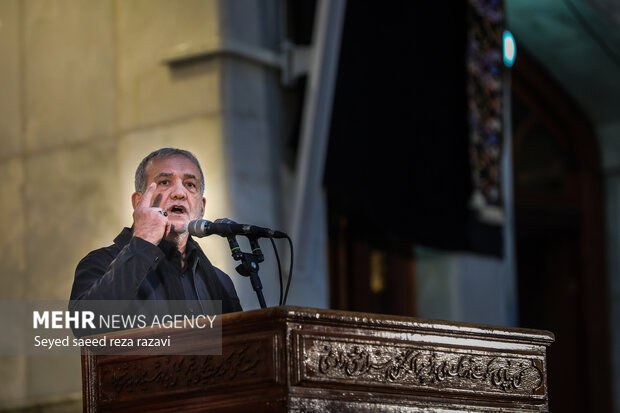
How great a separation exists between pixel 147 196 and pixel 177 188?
82 mm

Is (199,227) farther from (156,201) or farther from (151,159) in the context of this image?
(151,159)

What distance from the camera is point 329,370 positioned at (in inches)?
101

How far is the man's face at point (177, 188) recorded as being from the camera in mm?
2982

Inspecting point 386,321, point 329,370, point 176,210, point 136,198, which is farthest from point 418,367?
point 136,198

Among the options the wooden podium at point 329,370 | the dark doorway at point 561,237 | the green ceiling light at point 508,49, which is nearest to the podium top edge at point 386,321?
the wooden podium at point 329,370

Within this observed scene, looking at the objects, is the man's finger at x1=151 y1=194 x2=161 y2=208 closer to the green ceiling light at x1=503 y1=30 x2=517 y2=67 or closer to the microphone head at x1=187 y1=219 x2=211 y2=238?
the microphone head at x1=187 y1=219 x2=211 y2=238

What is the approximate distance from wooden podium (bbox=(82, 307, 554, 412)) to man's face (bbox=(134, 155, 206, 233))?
0.36 meters

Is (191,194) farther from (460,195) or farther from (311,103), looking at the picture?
(460,195)

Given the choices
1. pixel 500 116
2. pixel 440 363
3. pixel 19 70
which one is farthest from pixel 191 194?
pixel 500 116

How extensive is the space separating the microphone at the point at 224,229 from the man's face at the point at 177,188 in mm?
74

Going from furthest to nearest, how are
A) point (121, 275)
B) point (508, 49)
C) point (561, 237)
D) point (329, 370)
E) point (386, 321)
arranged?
point (561, 237), point (508, 49), point (121, 275), point (386, 321), point (329, 370)

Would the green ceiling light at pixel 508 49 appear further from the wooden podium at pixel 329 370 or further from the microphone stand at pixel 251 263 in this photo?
the microphone stand at pixel 251 263

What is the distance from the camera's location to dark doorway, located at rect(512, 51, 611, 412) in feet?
31.0

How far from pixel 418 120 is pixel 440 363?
13.3 ft
